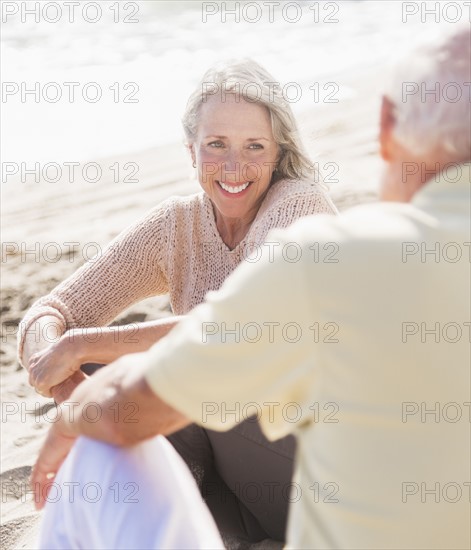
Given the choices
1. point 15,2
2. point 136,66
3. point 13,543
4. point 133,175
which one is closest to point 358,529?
point 13,543

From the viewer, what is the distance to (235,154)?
287 centimetres

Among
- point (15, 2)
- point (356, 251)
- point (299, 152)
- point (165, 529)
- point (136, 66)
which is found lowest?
point (165, 529)

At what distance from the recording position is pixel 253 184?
2.88 m

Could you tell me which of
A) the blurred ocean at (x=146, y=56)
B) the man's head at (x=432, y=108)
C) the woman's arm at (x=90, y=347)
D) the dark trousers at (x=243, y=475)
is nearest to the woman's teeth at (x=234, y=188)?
the woman's arm at (x=90, y=347)

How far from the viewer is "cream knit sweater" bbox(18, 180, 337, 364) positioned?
2.95 metres

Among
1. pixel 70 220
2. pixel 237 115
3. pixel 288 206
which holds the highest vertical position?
pixel 70 220

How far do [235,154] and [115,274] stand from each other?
21.4 inches

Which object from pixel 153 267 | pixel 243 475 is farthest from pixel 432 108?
pixel 153 267

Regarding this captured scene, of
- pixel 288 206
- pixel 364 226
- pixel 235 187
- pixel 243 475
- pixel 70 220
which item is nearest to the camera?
pixel 364 226

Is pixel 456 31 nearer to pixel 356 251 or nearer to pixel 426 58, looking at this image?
pixel 426 58

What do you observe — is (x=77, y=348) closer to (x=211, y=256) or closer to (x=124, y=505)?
(x=211, y=256)

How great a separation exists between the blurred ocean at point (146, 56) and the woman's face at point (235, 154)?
3288mm

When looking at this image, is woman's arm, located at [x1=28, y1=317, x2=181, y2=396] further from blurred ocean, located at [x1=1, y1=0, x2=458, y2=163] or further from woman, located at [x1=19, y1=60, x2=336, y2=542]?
blurred ocean, located at [x1=1, y1=0, x2=458, y2=163]

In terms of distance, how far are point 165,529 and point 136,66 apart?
369 inches
